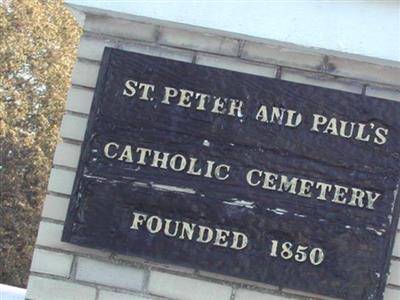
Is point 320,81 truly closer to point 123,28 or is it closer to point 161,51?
point 161,51

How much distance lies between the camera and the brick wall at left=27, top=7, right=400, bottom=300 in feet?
14.0

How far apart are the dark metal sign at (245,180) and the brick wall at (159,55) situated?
0.28 feet

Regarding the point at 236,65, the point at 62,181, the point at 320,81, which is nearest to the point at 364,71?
the point at 320,81

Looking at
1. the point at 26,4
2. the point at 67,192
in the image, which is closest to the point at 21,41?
the point at 26,4

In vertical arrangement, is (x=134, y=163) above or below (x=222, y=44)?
below

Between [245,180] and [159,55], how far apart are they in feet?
2.71

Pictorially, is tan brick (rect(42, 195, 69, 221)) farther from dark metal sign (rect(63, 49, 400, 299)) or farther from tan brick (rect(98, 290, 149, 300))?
tan brick (rect(98, 290, 149, 300))

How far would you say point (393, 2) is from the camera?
4266mm

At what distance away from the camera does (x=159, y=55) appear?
4.41 meters

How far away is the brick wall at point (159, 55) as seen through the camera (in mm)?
4254

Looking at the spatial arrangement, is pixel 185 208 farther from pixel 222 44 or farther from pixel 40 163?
pixel 40 163

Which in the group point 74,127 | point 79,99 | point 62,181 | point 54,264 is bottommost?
point 54,264

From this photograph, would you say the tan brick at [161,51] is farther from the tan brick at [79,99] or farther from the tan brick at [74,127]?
the tan brick at [74,127]

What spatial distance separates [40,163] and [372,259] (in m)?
21.0
